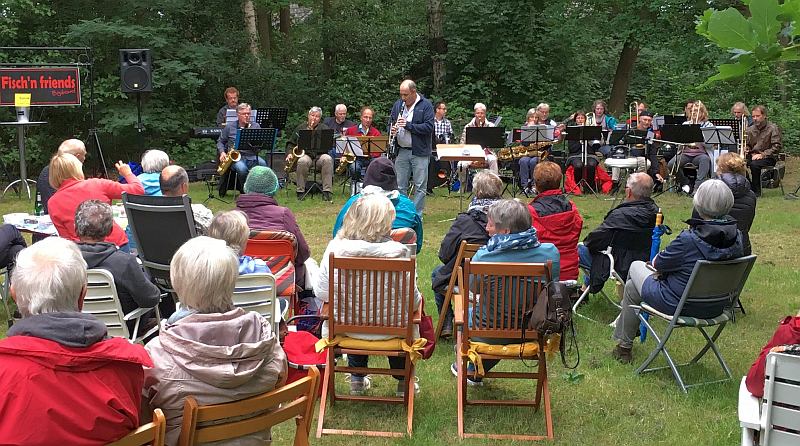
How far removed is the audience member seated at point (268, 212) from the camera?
18.9ft

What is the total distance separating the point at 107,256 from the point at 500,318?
2.09m

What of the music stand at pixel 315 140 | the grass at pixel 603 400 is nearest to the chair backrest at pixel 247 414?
the grass at pixel 603 400

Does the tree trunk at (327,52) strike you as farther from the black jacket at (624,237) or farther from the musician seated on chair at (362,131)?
the black jacket at (624,237)

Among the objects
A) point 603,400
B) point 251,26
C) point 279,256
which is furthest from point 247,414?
point 251,26

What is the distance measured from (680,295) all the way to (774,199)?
8735 mm

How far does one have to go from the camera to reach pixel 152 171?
280 inches

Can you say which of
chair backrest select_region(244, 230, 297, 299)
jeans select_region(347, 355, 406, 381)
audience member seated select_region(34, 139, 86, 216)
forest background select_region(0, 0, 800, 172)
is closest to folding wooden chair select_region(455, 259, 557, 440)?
jeans select_region(347, 355, 406, 381)

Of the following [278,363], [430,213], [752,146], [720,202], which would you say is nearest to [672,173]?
[752,146]

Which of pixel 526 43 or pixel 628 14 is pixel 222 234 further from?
pixel 526 43

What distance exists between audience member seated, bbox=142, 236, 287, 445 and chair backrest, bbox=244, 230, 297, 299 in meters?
2.23

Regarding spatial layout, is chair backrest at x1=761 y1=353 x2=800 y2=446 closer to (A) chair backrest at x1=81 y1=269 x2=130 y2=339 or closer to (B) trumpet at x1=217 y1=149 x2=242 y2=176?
(A) chair backrest at x1=81 y1=269 x2=130 y2=339

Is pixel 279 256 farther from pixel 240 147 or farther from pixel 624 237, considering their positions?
pixel 240 147

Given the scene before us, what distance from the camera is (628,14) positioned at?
18109 mm

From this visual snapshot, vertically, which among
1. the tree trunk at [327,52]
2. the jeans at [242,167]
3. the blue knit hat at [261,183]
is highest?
the tree trunk at [327,52]
